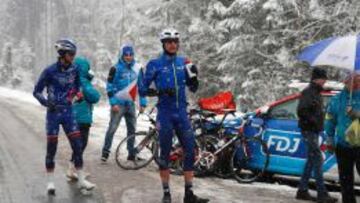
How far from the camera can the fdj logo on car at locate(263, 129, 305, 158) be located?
404 inches

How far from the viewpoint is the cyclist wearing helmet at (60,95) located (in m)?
8.32

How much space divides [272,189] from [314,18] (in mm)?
9925

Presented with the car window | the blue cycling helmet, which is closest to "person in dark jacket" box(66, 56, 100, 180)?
the blue cycling helmet

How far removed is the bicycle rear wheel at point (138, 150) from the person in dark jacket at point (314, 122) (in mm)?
3124

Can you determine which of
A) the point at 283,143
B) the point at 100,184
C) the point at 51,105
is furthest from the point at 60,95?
the point at 283,143

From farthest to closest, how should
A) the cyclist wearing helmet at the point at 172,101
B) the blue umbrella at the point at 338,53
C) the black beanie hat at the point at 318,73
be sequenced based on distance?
the black beanie hat at the point at 318,73, the cyclist wearing helmet at the point at 172,101, the blue umbrella at the point at 338,53

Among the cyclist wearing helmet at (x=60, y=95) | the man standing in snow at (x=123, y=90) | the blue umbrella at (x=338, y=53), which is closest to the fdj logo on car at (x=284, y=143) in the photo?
the man standing in snow at (x=123, y=90)

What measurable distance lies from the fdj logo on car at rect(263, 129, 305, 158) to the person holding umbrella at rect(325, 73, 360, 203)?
9.47ft

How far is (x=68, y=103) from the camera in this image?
852cm

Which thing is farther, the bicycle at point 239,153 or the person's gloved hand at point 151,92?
the bicycle at point 239,153

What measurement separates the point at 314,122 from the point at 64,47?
3634mm

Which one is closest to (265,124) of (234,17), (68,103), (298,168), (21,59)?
(298,168)

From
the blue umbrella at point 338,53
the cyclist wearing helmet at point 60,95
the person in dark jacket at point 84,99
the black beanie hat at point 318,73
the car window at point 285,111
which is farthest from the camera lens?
the car window at point 285,111

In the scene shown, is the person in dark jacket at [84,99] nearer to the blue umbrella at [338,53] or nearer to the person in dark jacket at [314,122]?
the person in dark jacket at [314,122]
